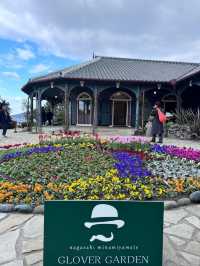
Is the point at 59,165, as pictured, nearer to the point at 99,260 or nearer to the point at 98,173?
the point at 98,173

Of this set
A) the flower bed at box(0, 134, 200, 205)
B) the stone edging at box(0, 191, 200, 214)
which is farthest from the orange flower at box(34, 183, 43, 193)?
the stone edging at box(0, 191, 200, 214)

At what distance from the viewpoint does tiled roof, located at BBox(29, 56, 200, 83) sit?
18.8 m

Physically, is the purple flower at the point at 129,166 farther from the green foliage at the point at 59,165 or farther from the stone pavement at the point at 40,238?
the stone pavement at the point at 40,238

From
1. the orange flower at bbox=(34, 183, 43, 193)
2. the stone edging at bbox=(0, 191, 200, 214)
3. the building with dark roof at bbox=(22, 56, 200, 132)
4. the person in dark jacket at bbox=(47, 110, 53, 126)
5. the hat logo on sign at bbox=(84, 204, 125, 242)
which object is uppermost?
the building with dark roof at bbox=(22, 56, 200, 132)

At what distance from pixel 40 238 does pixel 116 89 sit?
60.9 feet

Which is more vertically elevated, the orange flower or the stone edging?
the orange flower

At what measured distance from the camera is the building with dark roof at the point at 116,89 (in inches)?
731

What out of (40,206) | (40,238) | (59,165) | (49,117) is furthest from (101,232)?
(49,117)

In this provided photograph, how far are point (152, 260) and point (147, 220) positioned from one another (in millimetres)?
331

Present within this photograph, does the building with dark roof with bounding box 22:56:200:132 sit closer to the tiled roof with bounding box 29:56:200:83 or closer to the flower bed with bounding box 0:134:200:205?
the tiled roof with bounding box 29:56:200:83

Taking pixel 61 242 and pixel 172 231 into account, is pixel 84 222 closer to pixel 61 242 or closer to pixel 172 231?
pixel 61 242

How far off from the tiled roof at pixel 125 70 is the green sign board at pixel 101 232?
16.5m

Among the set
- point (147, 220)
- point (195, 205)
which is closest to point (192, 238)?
point (195, 205)

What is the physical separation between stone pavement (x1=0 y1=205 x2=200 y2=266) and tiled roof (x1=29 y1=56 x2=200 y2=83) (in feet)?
48.7
